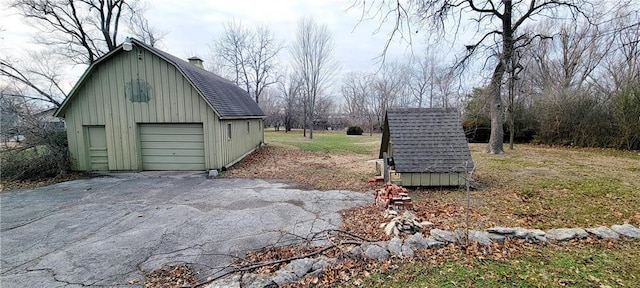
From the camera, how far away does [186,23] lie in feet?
58.0

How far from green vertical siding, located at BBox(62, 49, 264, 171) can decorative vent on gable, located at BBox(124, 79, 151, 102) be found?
10 cm

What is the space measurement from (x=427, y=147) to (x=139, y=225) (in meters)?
6.80

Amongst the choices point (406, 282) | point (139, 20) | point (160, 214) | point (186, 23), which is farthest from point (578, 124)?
point (139, 20)

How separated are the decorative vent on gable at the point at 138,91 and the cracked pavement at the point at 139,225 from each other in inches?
120

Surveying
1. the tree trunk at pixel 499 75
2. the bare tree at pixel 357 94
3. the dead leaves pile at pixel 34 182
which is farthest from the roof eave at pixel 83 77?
the bare tree at pixel 357 94

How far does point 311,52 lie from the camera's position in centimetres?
2427

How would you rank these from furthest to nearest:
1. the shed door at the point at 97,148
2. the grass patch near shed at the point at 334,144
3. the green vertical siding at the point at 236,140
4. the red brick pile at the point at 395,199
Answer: the grass patch near shed at the point at 334,144, the green vertical siding at the point at 236,140, the shed door at the point at 97,148, the red brick pile at the point at 395,199

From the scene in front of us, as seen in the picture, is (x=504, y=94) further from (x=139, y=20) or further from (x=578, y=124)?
(x=139, y=20)

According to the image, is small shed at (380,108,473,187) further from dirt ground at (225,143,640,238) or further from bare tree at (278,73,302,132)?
bare tree at (278,73,302,132)

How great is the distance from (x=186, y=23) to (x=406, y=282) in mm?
20024

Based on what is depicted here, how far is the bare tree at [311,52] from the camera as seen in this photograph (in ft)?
79.1

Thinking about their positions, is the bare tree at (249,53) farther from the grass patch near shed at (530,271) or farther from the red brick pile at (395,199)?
the grass patch near shed at (530,271)

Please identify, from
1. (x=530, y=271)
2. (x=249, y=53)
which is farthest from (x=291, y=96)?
(x=530, y=271)

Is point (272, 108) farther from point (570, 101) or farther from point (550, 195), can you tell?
point (550, 195)
